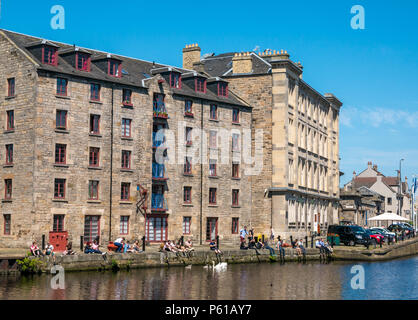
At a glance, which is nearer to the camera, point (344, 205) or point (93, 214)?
point (93, 214)

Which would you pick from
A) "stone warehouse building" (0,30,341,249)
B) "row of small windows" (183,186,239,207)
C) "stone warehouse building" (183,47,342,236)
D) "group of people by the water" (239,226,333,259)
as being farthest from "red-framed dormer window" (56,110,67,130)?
"stone warehouse building" (183,47,342,236)

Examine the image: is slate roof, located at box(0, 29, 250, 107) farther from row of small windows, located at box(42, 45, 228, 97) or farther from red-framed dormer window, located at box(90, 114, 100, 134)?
red-framed dormer window, located at box(90, 114, 100, 134)

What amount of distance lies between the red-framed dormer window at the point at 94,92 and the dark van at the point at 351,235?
22.9 m

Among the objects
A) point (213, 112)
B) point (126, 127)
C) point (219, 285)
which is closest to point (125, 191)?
point (126, 127)

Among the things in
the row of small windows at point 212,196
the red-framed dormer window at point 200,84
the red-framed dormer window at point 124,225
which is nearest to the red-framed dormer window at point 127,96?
the red-framed dormer window at point 200,84

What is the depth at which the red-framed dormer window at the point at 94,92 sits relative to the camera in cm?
4969

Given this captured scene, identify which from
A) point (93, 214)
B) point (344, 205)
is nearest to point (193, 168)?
point (93, 214)

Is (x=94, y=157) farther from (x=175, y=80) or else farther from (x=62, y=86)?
(x=175, y=80)

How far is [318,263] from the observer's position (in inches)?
1975

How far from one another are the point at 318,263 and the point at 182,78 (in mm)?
19703

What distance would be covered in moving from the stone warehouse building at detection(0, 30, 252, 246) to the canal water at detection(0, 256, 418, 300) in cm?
987

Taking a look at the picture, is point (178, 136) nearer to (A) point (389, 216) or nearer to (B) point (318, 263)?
(B) point (318, 263)

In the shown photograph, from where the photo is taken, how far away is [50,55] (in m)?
48.0

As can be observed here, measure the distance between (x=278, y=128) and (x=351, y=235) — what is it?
11.5 meters
